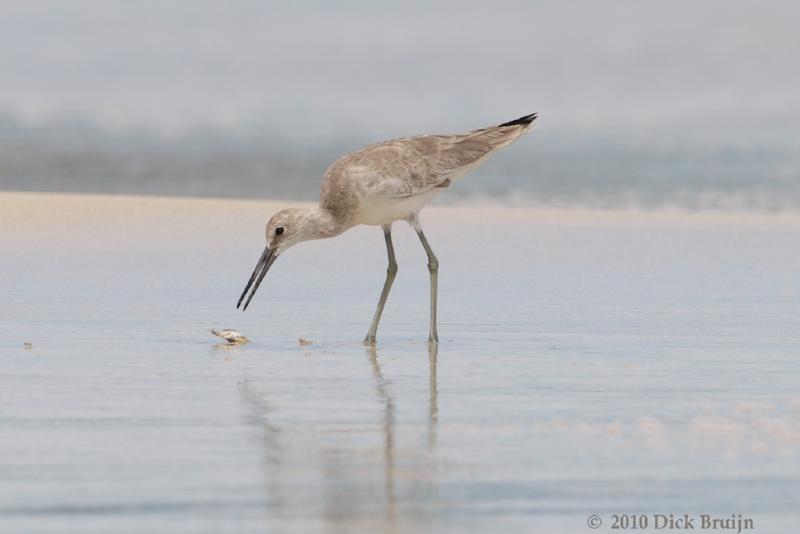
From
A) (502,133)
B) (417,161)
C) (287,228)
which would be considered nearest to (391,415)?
(287,228)

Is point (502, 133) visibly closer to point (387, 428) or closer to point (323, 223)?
point (323, 223)

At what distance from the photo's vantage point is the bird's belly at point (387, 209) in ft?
29.1

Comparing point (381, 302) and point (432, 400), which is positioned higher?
point (381, 302)

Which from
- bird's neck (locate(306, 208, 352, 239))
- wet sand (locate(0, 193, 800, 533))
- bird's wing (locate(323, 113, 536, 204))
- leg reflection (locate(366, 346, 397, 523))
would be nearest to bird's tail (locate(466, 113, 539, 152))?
bird's wing (locate(323, 113, 536, 204))

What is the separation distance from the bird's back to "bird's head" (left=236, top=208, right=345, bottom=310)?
10 centimetres

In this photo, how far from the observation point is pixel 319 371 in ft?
23.1


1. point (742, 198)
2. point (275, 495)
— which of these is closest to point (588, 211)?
point (742, 198)

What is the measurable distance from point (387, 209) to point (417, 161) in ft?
1.23

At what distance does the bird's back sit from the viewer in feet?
28.9

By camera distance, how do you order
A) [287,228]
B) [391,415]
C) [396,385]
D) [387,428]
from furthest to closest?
[287,228], [396,385], [391,415], [387,428]

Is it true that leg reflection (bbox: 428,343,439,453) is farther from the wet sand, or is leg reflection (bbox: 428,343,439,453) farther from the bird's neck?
the bird's neck

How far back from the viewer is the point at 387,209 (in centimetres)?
894

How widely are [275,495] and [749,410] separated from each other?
209 centimetres

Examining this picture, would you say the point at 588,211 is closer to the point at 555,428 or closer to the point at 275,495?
the point at 555,428
